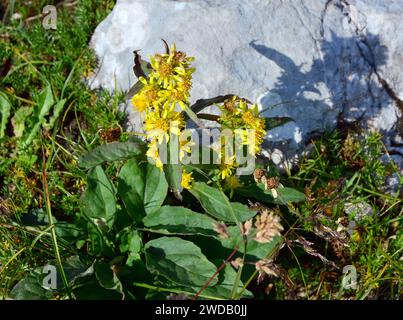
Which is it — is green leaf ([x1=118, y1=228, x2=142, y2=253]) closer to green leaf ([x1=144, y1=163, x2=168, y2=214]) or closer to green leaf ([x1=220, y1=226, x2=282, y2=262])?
green leaf ([x1=144, y1=163, x2=168, y2=214])

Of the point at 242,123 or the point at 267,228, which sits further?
the point at 242,123

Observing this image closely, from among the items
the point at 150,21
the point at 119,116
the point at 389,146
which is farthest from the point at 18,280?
the point at 389,146

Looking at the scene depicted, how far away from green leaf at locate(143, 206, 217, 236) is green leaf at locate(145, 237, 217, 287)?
0.07m

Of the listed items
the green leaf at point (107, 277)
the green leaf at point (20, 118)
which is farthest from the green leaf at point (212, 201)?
the green leaf at point (20, 118)

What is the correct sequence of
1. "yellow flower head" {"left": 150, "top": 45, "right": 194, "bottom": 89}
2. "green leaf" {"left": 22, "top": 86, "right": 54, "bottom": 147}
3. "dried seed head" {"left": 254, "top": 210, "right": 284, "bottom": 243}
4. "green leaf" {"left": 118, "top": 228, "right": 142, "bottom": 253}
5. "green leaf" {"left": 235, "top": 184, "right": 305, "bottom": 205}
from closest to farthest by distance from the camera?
"dried seed head" {"left": 254, "top": 210, "right": 284, "bottom": 243}, "yellow flower head" {"left": 150, "top": 45, "right": 194, "bottom": 89}, "green leaf" {"left": 118, "top": 228, "right": 142, "bottom": 253}, "green leaf" {"left": 235, "top": 184, "right": 305, "bottom": 205}, "green leaf" {"left": 22, "top": 86, "right": 54, "bottom": 147}

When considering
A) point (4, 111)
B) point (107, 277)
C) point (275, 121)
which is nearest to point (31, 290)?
point (107, 277)

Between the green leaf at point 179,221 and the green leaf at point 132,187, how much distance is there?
0.08 m

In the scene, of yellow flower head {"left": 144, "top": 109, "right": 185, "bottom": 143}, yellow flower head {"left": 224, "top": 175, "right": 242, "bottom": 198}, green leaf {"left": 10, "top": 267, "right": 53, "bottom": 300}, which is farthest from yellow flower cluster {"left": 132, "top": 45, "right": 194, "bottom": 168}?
green leaf {"left": 10, "top": 267, "right": 53, "bottom": 300}

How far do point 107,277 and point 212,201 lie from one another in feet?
2.16

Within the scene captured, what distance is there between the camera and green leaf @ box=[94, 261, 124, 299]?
2.61 meters

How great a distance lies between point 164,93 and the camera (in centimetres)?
253

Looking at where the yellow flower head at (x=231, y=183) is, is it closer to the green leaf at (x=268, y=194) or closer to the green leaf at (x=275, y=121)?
the green leaf at (x=268, y=194)

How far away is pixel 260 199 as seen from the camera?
3.01 metres

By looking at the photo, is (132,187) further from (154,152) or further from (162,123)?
(162,123)
